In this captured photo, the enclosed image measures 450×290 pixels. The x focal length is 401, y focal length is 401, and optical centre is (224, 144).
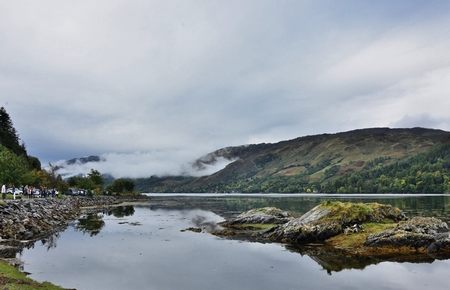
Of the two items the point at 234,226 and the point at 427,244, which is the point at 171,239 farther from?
the point at 427,244

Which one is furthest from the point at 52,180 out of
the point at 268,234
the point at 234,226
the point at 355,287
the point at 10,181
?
the point at 355,287

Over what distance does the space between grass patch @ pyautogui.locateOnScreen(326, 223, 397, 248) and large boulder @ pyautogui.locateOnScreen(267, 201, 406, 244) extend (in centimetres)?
145

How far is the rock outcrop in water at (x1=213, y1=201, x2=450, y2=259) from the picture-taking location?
42.8 metres

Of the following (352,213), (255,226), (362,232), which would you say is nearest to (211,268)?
(362,232)

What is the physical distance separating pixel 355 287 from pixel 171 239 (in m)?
32.2

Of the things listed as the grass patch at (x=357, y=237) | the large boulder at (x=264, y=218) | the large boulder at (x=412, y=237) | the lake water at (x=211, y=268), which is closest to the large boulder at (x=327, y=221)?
the grass patch at (x=357, y=237)

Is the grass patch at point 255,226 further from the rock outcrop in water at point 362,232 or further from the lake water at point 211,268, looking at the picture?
the lake water at point 211,268

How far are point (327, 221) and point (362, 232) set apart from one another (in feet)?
15.1

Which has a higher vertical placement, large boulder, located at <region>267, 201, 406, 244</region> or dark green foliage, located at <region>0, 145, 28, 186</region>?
dark green foliage, located at <region>0, 145, 28, 186</region>

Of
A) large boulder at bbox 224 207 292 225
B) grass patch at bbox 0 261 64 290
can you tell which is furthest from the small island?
grass patch at bbox 0 261 64 290

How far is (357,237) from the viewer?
4800 centimetres

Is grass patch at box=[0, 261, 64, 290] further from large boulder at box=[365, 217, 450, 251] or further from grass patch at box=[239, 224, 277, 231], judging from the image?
grass patch at box=[239, 224, 277, 231]

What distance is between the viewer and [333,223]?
5184cm

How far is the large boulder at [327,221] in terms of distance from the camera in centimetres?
5141
